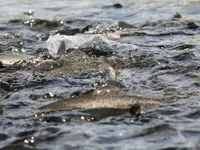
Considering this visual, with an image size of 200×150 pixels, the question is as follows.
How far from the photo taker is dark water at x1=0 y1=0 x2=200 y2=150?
13.0 ft

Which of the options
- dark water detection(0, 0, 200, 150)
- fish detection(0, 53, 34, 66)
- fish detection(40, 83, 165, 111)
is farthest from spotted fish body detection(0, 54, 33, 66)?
fish detection(40, 83, 165, 111)

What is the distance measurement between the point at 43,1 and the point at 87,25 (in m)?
4.08

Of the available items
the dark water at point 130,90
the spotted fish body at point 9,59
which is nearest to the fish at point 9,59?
the spotted fish body at point 9,59

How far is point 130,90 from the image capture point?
206 inches

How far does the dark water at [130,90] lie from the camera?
156 inches

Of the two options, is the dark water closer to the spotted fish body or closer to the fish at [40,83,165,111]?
the fish at [40,83,165,111]

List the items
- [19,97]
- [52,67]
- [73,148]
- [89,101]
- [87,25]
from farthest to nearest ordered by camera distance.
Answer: [87,25]
[52,67]
[19,97]
[89,101]
[73,148]

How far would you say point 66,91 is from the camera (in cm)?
534

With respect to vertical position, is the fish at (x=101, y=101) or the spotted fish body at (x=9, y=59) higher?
the fish at (x=101, y=101)

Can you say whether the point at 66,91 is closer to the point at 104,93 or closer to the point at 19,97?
the point at 19,97

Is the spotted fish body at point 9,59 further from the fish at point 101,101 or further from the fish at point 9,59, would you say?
the fish at point 101,101

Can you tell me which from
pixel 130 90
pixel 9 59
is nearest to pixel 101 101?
pixel 130 90

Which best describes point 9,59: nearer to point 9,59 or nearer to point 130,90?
point 9,59

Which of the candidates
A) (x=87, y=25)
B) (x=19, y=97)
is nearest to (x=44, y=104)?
(x=19, y=97)
